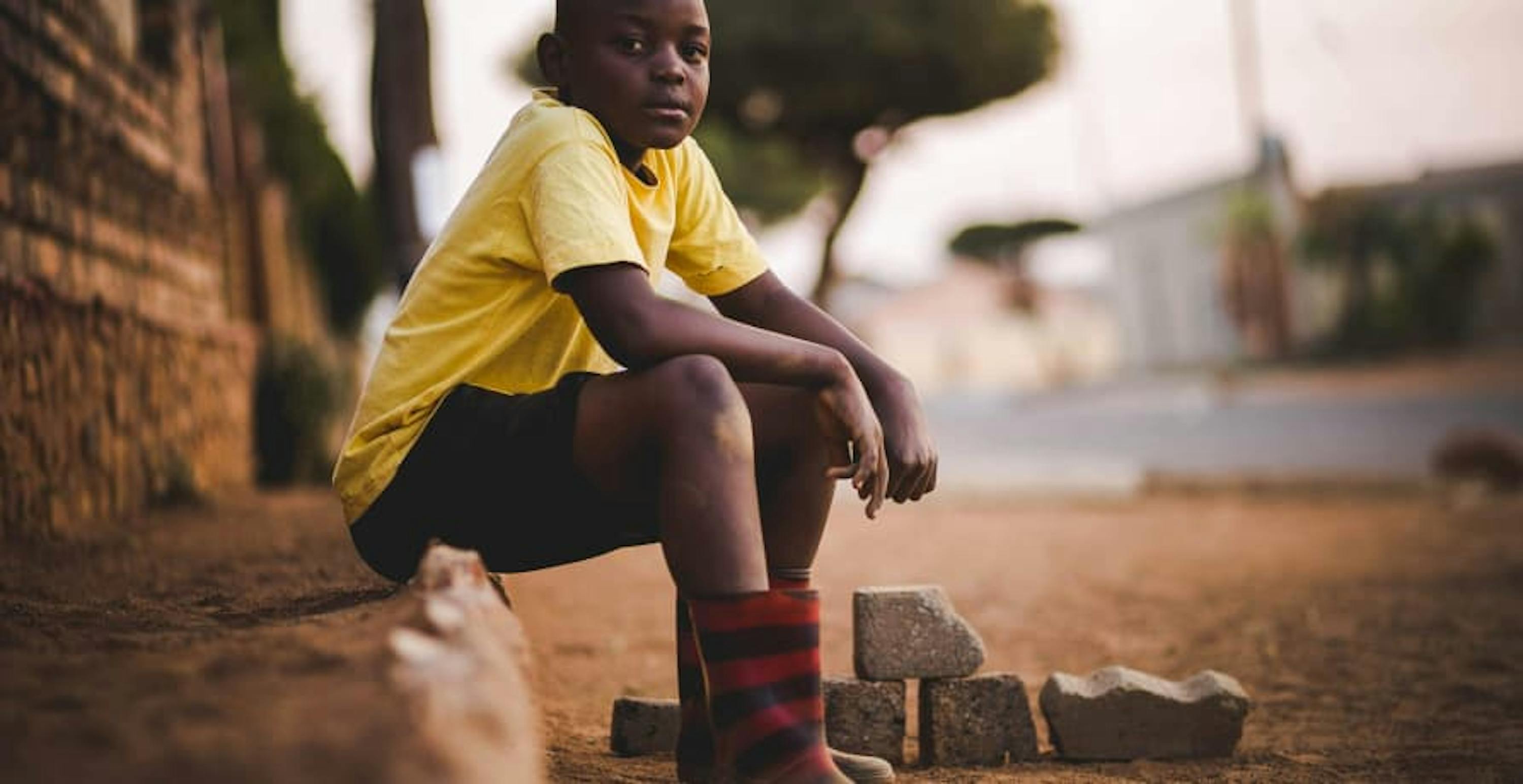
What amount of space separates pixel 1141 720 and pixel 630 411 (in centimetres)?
154

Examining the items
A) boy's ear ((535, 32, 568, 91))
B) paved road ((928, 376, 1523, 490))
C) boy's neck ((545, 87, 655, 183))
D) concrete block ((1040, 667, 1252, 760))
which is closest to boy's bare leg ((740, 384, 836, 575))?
boy's neck ((545, 87, 655, 183))

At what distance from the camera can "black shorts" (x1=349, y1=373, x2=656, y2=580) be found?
7.55 feet

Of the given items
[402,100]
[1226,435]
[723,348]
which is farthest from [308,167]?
[723,348]

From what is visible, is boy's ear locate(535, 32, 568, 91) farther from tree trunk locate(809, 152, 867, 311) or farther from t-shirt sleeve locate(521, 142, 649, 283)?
tree trunk locate(809, 152, 867, 311)

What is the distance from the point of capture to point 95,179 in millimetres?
4922

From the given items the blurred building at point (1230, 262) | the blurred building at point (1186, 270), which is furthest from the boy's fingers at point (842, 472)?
the blurred building at point (1186, 270)

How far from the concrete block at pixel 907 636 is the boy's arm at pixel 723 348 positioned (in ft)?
2.11

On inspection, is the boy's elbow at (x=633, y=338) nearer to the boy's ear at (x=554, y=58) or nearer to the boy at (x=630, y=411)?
the boy at (x=630, y=411)

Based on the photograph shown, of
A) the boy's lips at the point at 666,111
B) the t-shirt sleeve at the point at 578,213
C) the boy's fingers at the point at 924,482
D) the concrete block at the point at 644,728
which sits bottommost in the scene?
the concrete block at the point at 644,728

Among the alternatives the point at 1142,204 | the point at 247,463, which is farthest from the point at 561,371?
the point at 1142,204

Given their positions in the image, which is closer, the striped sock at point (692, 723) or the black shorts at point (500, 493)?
the black shorts at point (500, 493)

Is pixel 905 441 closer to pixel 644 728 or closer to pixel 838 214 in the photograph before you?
pixel 644 728

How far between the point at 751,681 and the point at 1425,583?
192 inches

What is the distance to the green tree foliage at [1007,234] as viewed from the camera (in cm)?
4216
